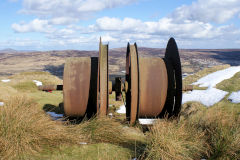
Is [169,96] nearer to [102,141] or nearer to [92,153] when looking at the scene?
[102,141]

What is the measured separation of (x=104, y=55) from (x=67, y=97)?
127 cm

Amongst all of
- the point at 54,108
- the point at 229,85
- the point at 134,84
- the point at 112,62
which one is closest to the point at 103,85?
the point at 134,84

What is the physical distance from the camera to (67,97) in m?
5.14

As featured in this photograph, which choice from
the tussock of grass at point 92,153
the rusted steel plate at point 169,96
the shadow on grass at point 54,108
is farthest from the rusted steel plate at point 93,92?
the shadow on grass at point 54,108

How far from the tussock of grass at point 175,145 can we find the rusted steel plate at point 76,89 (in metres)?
1.99

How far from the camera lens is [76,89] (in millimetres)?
5164

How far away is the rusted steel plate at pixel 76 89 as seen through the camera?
5156mm

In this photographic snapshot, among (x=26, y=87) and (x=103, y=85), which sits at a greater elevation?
(x=103, y=85)

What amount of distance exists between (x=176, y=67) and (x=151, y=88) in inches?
34.0

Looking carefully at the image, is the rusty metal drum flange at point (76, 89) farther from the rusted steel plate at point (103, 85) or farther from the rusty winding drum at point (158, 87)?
the rusty winding drum at point (158, 87)

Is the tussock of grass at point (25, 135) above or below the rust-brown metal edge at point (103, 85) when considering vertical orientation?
below

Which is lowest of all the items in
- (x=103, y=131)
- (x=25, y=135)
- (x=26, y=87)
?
(x=26, y=87)

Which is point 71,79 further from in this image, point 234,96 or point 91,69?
point 234,96

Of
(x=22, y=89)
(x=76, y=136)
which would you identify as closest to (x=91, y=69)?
(x=76, y=136)
